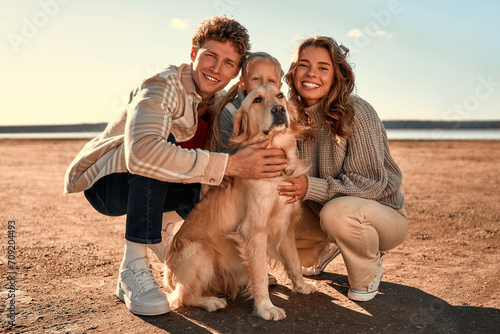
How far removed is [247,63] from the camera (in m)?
3.97

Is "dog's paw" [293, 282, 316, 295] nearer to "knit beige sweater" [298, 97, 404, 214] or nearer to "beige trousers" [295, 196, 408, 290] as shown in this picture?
"beige trousers" [295, 196, 408, 290]

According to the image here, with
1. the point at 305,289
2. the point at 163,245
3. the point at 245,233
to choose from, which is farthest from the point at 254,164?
the point at 163,245

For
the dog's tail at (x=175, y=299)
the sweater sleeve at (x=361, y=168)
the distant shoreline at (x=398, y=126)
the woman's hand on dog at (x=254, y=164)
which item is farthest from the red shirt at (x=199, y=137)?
the distant shoreline at (x=398, y=126)

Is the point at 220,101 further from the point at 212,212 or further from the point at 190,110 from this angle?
the point at 212,212

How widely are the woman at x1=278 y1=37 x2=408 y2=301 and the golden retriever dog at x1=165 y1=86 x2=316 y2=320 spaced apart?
21 centimetres

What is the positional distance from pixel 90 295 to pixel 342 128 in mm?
2340

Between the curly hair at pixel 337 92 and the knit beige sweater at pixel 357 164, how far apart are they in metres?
0.07

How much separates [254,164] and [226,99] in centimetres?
92

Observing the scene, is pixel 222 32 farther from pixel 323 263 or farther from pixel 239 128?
pixel 323 263

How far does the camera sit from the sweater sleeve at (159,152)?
2909 millimetres

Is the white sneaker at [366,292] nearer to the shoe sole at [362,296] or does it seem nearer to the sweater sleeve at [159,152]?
the shoe sole at [362,296]

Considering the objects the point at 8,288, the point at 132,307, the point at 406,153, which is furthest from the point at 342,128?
the point at 406,153

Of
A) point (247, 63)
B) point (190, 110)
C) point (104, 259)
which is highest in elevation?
point (247, 63)

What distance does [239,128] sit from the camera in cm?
335
